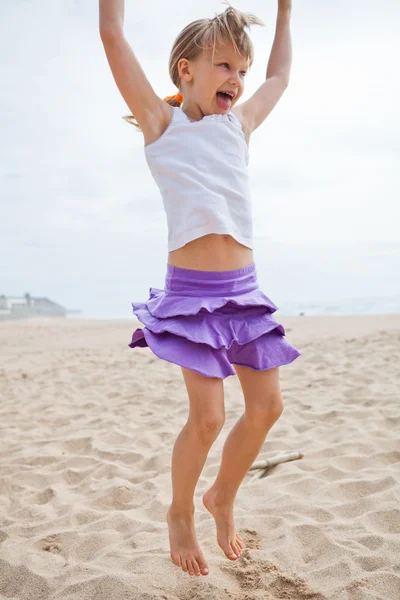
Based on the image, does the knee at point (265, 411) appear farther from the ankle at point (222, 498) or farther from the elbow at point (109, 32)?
the elbow at point (109, 32)

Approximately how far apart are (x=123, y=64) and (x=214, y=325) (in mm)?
1022

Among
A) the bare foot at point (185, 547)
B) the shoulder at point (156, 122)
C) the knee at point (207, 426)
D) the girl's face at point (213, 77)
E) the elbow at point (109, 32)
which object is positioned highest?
the elbow at point (109, 32)

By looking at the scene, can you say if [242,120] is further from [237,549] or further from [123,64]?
[237,549]

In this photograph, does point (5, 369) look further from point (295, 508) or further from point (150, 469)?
point (295, 508)

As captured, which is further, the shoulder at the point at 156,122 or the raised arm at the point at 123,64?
the shoulder at the point at 156,122

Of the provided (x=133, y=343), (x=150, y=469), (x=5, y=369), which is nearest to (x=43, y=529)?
(x=150, y=469)

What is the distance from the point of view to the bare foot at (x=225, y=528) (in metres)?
2.30

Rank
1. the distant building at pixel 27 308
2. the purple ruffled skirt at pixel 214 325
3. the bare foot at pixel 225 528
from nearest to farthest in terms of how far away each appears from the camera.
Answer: the purple ruffled skirt at pixel 214 325
the bare foot at pixel 225 528
the distant building at pixel 27 308

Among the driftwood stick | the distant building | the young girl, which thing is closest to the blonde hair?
the young girl

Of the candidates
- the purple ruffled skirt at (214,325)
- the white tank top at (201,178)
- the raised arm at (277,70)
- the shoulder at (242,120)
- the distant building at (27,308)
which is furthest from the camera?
the distant building at (27,308)

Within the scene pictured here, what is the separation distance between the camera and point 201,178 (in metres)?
2.23

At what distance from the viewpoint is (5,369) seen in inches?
300

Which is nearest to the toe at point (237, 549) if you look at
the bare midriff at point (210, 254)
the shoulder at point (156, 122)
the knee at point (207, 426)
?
the knee at point (207, 426)

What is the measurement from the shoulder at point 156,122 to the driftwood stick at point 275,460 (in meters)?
2.05
